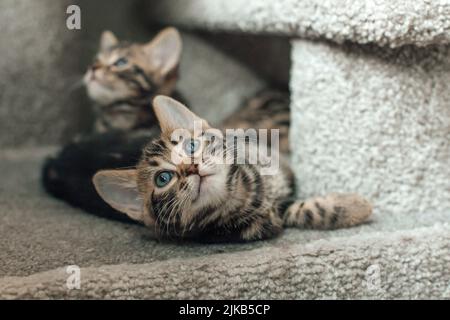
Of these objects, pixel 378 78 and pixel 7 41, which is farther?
pixel 7 41

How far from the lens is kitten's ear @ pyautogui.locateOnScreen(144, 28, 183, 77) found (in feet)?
6.40

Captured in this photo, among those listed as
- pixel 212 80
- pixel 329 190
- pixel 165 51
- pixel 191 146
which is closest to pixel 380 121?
pixel 329 190

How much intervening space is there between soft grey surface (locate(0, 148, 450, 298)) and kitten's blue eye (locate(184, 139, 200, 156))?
0.21 meters

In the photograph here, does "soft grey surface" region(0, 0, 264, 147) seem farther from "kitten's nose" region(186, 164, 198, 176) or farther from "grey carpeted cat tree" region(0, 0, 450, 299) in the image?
"kitten's nose" region(186, 164, 198, 176)

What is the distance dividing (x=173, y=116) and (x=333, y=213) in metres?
0.45

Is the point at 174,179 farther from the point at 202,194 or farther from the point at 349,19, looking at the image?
the point at 349,19

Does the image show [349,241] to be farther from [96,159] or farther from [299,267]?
[96,159]

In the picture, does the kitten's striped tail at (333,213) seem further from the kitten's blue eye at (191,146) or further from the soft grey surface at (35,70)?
the soft grey surface at (35,70)

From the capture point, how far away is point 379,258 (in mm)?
1185

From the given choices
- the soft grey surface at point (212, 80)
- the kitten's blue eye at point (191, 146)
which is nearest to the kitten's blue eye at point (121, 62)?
the soft grey surface at point (212, 80)

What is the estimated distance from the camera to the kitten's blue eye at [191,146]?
4.08 ft

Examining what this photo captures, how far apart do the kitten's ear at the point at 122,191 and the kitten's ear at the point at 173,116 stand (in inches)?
5.4

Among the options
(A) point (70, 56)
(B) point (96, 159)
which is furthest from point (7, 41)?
(B) point (96, 159)

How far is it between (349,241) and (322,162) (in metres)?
0.38
